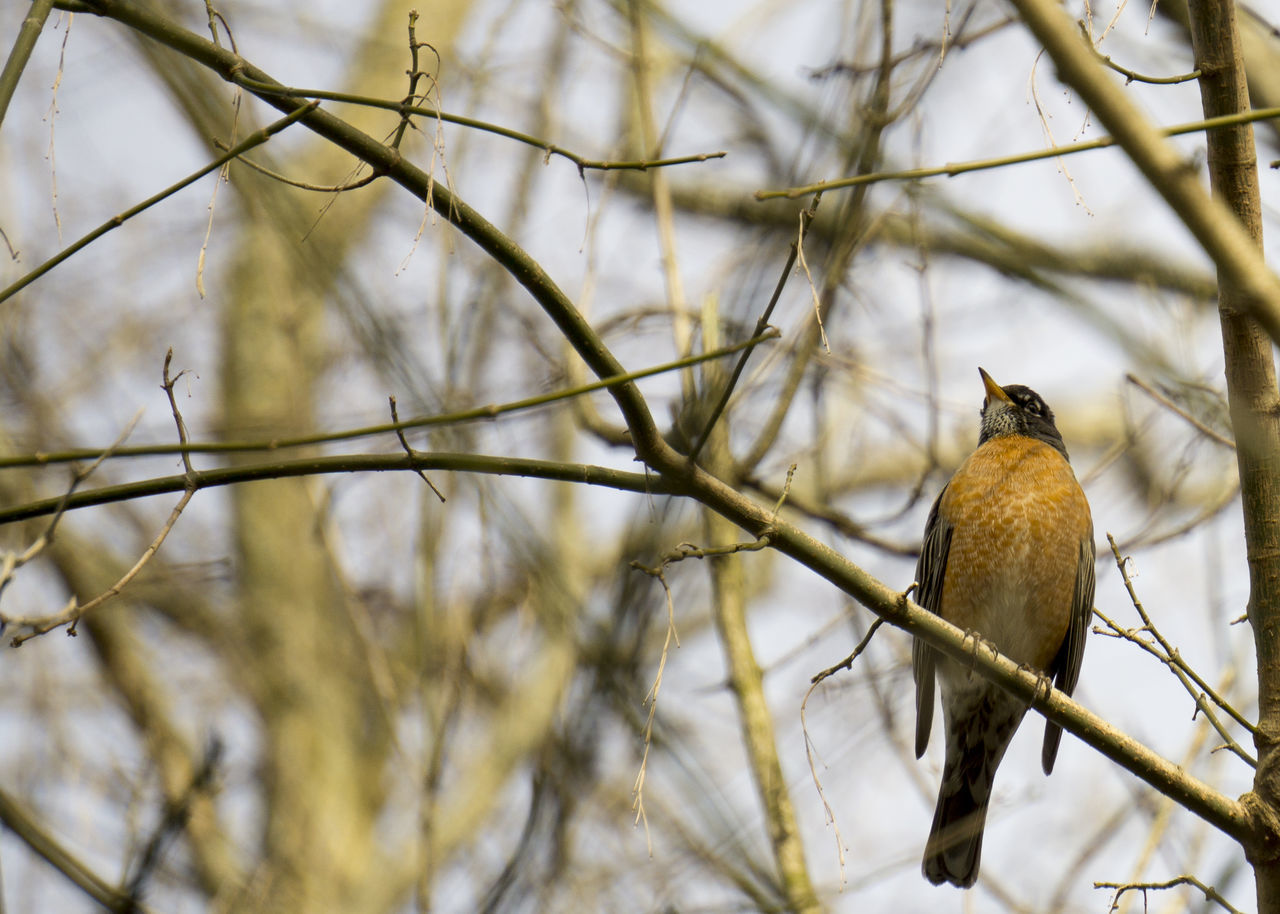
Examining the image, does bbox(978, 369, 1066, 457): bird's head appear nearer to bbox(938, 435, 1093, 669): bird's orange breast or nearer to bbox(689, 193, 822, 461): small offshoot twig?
bbox(938, 435, 1093, 669): bird's orange breast

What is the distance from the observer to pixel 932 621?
3.08 m

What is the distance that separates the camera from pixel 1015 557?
5.39 meters

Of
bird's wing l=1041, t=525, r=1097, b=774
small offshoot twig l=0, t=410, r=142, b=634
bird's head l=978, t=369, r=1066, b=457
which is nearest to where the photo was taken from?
small offshoot twig l=0, t=410, r=142, b=634

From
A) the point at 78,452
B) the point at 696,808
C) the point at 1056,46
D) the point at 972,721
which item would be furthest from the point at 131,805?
the point at 1056,46

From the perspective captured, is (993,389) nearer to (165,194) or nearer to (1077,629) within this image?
(1077,629)

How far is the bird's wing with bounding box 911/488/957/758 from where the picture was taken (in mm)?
5266

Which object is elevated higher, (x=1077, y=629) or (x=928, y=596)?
(x=928, y=596)

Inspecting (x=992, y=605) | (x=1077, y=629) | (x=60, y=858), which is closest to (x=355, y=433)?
(x=60, y=858)

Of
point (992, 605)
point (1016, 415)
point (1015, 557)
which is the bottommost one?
point (992, 605)

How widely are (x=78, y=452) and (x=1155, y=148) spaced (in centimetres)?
191

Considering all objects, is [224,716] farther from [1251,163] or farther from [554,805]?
[1251,163]

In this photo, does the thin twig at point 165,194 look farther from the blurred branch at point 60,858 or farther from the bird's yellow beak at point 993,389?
the bird's yellow beak at point 993,389

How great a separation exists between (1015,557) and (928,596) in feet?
1.45

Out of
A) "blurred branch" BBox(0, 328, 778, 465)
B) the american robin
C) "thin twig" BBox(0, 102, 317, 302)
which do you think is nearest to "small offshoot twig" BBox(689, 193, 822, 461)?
"blurred branch" BBox(0, 328, 778, 465)
